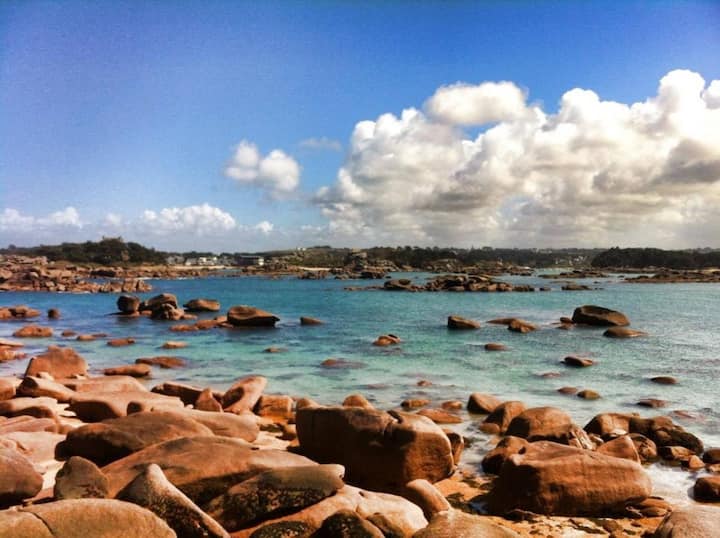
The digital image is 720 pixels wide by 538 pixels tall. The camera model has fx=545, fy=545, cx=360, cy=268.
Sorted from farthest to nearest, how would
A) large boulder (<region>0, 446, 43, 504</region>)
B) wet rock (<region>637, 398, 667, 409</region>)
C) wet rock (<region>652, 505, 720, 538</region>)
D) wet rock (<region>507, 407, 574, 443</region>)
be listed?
wet rock (<region>637, 398, 667, 409</region>)
wet rock (<region>507, 407, 574, 443</region>)
large boulder (<region>0, 446, 43, 504</region>)
wet rock (<region>652, 505, 720, 538</region>)

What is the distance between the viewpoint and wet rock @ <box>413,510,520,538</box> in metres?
6.73

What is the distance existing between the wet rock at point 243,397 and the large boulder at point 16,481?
27.6 ft

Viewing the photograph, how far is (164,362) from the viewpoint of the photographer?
2747 centimetres

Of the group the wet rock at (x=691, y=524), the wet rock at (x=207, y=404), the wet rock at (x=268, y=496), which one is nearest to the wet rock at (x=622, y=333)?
the wet rock at (x=207, y=404)

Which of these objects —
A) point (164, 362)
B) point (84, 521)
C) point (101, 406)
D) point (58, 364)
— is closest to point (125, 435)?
point (84, 521)

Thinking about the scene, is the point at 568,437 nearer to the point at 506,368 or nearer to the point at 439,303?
the point at 506,368

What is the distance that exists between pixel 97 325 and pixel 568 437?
45.7 meters

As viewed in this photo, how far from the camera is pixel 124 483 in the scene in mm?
7812

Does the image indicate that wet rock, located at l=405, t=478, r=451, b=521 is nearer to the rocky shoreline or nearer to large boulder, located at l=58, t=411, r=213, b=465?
the rocky shoreline

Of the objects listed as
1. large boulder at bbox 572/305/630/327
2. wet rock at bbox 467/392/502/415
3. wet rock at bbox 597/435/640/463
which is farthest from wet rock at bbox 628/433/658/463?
large boulder at bbox 572/305/630/327

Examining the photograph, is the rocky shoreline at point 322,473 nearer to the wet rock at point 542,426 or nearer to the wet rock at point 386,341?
the wet rock at point 542,426

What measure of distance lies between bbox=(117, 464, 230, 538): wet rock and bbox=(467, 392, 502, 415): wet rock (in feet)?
38.5

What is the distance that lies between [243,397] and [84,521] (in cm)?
1148

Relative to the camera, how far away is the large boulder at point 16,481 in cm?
771
